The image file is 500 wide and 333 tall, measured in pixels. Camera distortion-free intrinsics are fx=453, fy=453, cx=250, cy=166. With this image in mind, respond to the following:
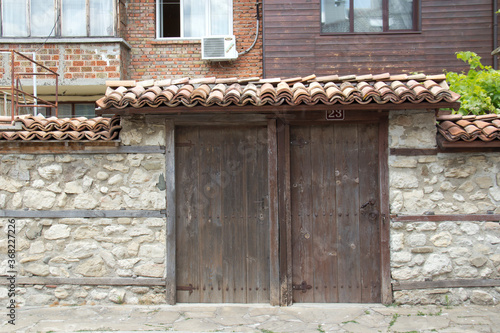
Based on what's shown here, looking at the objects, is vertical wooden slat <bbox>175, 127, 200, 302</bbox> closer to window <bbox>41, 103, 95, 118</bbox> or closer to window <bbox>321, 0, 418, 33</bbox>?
window <bbox>321, 0, 418, 33</bbox>

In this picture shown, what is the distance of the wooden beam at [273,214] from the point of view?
547cm

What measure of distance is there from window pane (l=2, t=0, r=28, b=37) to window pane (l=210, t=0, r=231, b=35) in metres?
4.15

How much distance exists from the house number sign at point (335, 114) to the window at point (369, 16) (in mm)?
4596

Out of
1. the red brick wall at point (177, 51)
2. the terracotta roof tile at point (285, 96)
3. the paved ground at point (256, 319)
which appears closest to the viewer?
the paved ground at point (256, 319)

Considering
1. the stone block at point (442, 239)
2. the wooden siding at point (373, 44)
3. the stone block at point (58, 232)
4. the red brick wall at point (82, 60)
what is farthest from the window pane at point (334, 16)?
the stone block at point (58, 232)

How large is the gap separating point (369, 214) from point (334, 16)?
5.45 m

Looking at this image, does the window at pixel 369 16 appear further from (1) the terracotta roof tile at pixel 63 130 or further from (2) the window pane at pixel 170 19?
(1) the terracotta roof tile at pixel 63 130

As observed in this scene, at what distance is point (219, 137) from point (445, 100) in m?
2.63

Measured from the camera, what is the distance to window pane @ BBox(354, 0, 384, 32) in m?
9.48

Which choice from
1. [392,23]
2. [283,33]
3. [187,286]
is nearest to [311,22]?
[283,33]

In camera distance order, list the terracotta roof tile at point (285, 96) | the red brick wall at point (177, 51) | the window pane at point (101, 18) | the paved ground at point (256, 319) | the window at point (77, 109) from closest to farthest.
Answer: the paved ground at point (256, 319) → the terracotta roof tile at point (285, 96) → the window pane at point (101, 18) → the red brick wall at point (177, 51) → the window at point (77, 109)

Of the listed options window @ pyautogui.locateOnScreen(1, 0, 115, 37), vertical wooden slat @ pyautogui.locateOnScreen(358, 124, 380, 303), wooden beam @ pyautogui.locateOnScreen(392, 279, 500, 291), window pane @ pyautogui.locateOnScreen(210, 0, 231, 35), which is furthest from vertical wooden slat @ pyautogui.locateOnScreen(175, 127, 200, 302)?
window pane @ pyautogui.locateOnScreen(210, 0, 231, 35)

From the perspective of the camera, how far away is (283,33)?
31.0 feet

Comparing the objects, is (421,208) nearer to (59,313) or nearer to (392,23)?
(59,313)
